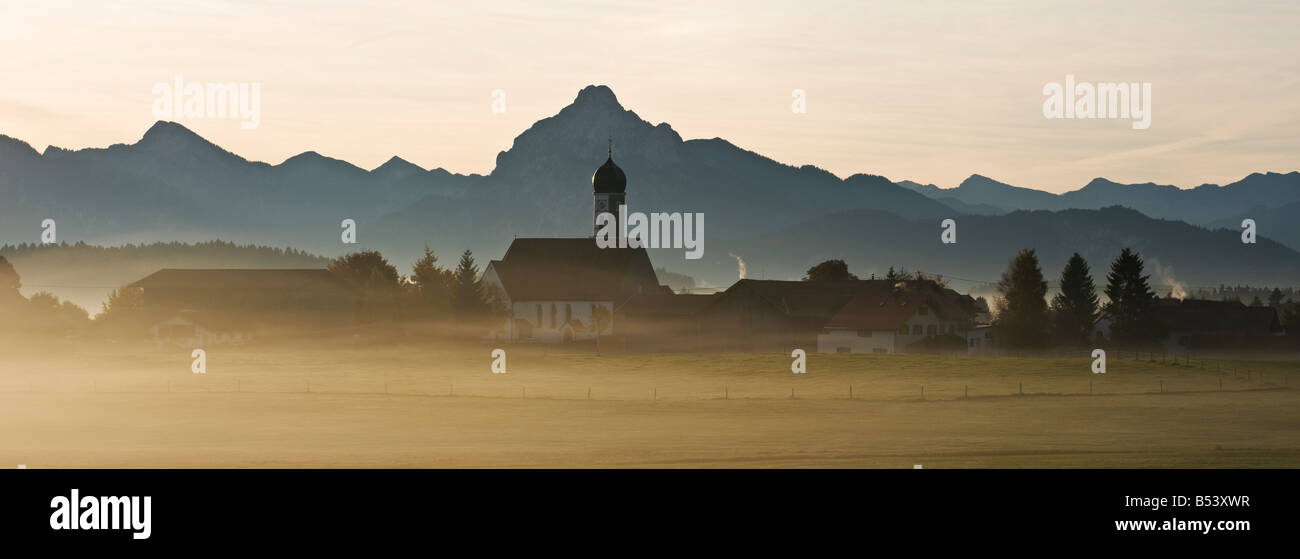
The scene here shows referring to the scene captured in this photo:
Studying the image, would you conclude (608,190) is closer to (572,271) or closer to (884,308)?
(572,271)

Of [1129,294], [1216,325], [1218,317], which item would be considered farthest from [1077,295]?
[1218,317]

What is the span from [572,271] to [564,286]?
2946mm

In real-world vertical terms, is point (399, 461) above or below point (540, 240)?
below

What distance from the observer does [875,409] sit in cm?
6141

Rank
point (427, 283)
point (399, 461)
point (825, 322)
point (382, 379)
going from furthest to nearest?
point (427, 283), point (825, 322), point (382, 379), point (399, 461)

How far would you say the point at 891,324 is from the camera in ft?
359

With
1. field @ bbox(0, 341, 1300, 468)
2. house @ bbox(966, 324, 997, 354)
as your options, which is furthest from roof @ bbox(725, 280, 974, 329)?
field @ bbox(0, 341, 1300, 468)

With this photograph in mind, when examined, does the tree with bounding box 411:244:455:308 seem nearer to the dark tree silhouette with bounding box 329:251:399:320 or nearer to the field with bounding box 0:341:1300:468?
the dark tree silhouette with bounding box 329:251:399:320

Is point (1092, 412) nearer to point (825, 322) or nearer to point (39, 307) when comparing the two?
point (825, 322)

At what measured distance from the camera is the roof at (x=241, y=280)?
456 ft

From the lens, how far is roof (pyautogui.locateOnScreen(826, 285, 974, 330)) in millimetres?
110625
